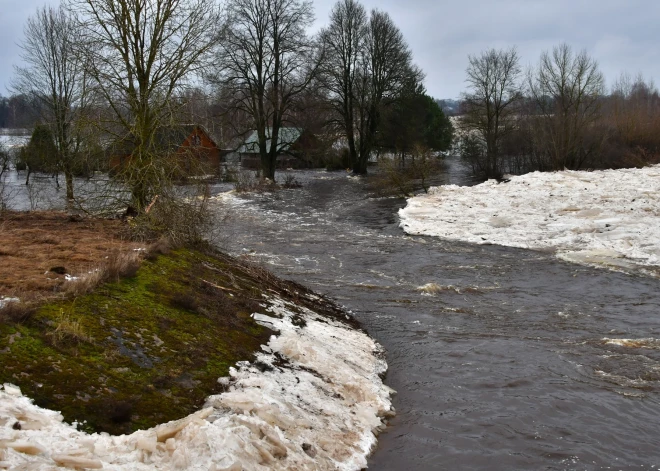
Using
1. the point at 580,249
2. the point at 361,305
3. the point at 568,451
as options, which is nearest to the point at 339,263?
the point at 361,305

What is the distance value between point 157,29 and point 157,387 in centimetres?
967

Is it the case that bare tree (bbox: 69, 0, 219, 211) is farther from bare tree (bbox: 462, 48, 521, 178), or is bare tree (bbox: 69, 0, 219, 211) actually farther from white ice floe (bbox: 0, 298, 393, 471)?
bare tree (bbox: 462, 48, 521, 178)

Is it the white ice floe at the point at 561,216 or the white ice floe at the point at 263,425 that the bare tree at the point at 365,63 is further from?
the white ice floe at the point at 263,425

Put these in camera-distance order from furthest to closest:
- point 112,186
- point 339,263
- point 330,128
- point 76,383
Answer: point 330,128 → point 339,263 → point 112,186 → point 76,383

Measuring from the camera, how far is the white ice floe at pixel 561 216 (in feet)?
49.6

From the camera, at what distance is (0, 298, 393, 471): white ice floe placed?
12.0 ft

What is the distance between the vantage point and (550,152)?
36.9 metres

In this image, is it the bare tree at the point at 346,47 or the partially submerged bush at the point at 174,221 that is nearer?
the partially submerged bush at the point at 174,221

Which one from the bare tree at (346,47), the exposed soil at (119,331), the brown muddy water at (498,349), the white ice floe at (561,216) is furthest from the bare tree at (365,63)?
the exposed soil at (119,331)

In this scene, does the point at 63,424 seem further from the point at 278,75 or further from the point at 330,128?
the point at 330,128

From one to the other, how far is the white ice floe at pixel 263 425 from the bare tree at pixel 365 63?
40539 millimetres

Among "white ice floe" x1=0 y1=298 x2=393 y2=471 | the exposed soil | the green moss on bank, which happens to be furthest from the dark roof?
"white ice floe" x1=0 y1=298 x2=393 y2=471

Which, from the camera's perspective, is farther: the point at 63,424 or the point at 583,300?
the point at 583,300

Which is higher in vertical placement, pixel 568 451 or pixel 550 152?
pixel 550 152
